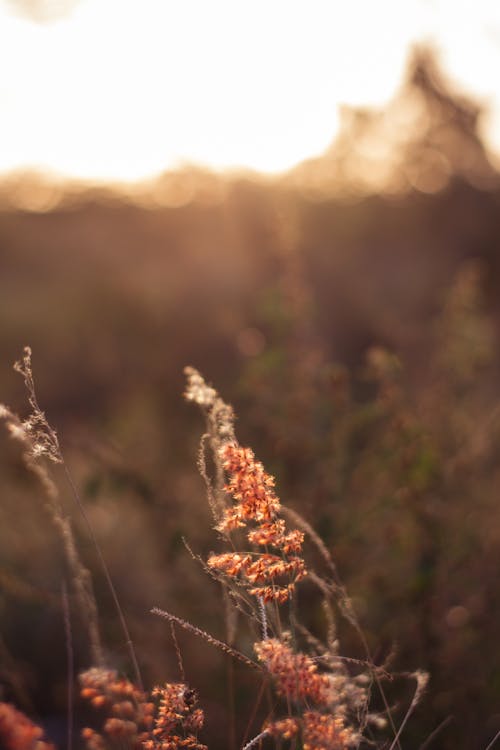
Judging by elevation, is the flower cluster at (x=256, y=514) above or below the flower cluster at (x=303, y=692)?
above

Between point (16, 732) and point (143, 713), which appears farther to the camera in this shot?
point (143, 713)

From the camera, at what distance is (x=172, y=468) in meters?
4.26

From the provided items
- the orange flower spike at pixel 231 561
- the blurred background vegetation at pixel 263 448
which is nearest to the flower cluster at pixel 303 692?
the orange flower spike at pixel 231 561

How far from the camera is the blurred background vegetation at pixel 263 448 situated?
296 centimetres

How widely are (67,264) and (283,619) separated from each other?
7425 millimetres

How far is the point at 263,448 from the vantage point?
3.85 metres

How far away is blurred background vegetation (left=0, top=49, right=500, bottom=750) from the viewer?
296 cm

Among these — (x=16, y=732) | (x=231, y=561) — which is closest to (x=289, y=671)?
(x=231, y=561)

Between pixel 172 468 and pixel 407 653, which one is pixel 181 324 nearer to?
pixel 172 468

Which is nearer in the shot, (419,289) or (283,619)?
(283,619)

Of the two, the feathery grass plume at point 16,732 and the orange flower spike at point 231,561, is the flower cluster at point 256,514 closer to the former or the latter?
the orange flower spike at point 231,561

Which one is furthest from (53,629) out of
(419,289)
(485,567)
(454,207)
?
(454,207)

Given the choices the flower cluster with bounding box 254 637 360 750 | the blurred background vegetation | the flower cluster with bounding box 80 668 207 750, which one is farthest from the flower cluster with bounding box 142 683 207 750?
the blurred background vegetation

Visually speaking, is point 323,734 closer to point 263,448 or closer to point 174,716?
point 174,716
